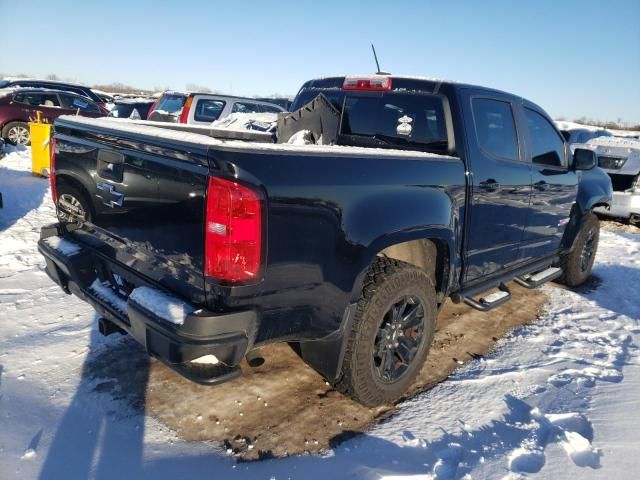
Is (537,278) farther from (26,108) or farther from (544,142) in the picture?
(26,108)

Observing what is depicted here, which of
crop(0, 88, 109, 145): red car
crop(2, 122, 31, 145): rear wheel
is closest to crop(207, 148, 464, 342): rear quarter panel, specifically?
crop(0, 88, 109, 145): red car

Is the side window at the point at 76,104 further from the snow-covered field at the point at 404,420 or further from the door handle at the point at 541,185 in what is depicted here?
the door handle at the point at 541,185

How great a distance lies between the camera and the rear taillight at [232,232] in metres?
1.93

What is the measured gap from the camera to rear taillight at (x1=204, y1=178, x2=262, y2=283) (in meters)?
1.93

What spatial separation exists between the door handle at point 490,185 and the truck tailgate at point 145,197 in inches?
79.2

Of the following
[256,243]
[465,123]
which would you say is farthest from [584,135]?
[256,243]

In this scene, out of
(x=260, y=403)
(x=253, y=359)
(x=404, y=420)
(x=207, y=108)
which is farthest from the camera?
(x=207, y=108)

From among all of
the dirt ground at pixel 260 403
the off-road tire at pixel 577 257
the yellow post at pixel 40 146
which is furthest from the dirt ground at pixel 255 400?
the yellow post at pixel 40 146

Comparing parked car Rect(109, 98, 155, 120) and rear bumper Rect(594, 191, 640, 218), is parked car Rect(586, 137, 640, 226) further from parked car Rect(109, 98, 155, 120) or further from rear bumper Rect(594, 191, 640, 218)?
parked car Rect(109, 98, 155, 120)

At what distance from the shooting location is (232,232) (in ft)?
6.39

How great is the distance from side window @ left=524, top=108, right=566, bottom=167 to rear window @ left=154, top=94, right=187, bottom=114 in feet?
31.8

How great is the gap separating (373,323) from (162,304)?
1.16m

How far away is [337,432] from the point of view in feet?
8.64

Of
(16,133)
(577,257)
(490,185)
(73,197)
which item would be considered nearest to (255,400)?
(73,197)
